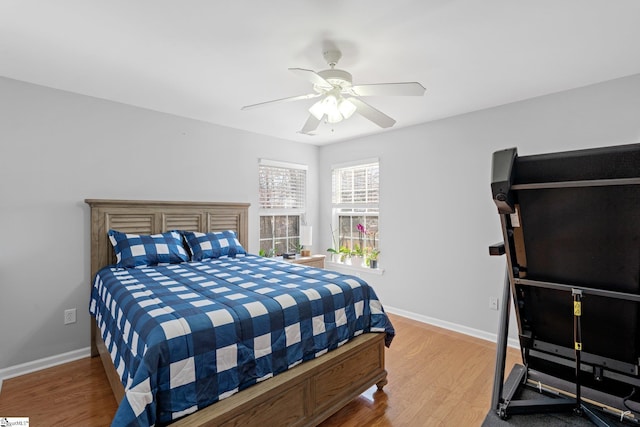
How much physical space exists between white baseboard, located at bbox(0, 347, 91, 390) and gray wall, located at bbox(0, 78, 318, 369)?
0.04 meters

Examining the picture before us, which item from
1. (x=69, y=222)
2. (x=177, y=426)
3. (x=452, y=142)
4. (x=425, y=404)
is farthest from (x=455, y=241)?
(x=69, y=222)

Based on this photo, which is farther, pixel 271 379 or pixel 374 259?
pixel 374 259

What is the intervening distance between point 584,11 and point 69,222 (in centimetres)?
415

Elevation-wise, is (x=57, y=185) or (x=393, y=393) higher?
(x=57, y=185)

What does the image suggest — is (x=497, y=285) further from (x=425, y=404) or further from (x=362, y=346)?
(x=362, y=346)

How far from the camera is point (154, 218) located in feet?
11.1

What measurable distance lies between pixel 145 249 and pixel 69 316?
2.94 feet

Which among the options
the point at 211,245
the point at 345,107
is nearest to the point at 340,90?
the point at 345,107

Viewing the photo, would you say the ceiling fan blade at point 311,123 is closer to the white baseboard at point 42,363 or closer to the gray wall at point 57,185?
the gray wall at point 57,185

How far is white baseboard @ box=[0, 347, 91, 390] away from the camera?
8.52 feet

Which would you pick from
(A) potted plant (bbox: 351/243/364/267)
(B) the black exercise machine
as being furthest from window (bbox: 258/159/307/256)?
(B) the black exercise machine

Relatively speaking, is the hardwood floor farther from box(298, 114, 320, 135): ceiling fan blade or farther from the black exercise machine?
box(298, 114, 320, 135): ceiling fan blade

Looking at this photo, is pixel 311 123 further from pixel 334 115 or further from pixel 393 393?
pixel 393 393

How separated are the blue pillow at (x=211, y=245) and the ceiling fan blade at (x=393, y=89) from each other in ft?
7.24
